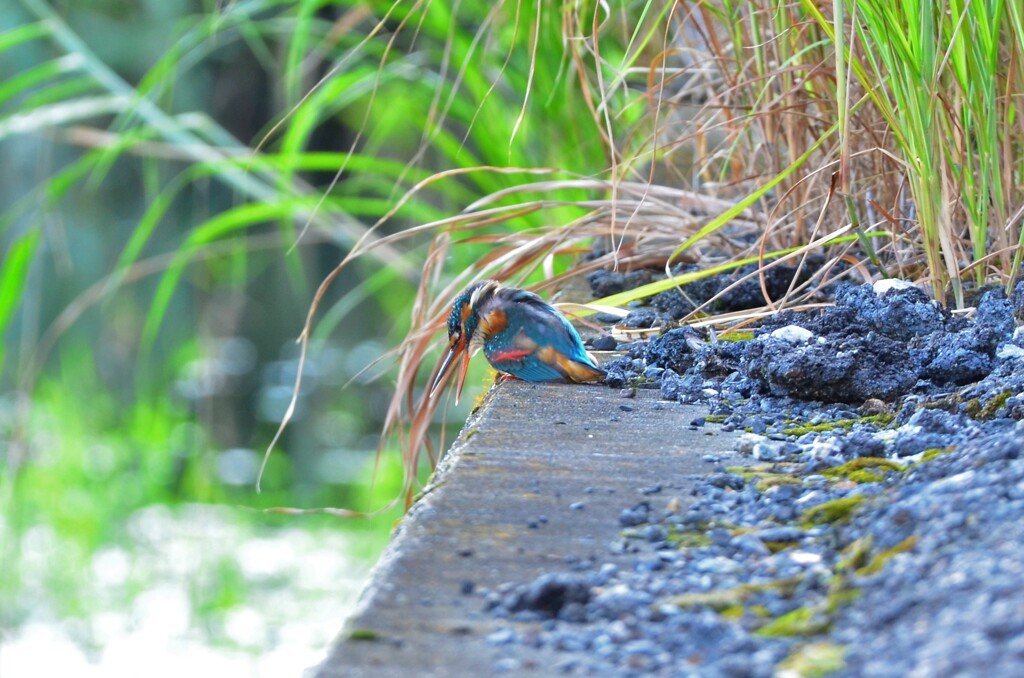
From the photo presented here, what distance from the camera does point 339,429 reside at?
25.4 feet

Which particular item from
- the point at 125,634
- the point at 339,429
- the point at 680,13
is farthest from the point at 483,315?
the point at 339,429

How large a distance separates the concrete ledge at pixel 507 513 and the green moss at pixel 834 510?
4.6 inches

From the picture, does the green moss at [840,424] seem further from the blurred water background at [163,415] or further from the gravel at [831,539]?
the blurred water background at [163,415]

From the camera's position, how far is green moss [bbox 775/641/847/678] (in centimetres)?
70

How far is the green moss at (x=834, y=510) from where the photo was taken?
3.10 ft

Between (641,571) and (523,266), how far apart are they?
3.38 ft

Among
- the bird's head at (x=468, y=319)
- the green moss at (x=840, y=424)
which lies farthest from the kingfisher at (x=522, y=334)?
Answer: the green moss at (x=840, y=424)

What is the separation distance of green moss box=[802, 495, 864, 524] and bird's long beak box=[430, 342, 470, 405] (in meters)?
0.70

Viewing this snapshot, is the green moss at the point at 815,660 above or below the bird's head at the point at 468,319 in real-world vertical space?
below

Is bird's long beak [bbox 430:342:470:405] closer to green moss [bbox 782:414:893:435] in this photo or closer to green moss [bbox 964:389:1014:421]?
green moss [bbox 782:414:893:435]

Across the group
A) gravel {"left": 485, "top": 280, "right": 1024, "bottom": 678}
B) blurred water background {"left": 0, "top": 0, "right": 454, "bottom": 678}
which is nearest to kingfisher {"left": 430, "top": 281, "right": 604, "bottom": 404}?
gravel {"left": 485, "top": 280, "right": 1024, "bottom": 678}

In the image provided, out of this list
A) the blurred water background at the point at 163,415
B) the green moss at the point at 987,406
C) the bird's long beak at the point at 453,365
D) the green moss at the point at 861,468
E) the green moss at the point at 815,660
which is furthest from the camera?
the blurred water background at the point at 163,415

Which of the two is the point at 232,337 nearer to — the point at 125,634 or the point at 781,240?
the point at 125,634

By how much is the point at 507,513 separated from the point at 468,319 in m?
0.56
